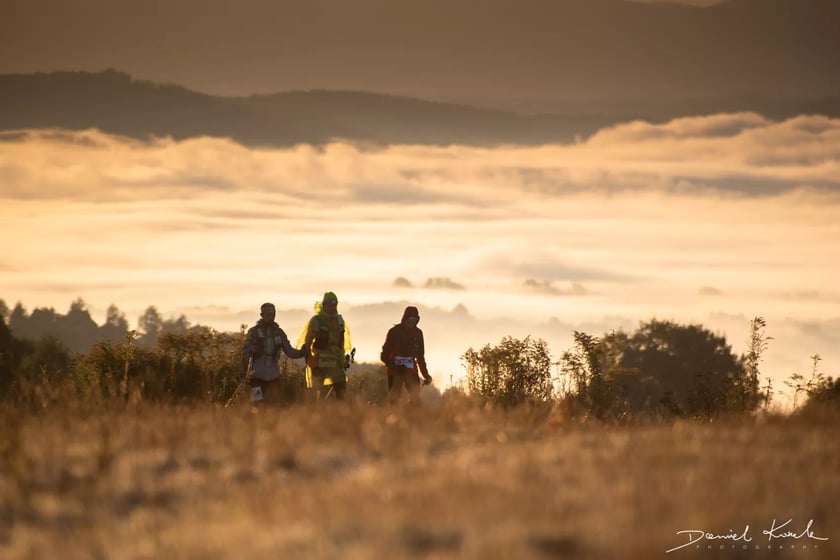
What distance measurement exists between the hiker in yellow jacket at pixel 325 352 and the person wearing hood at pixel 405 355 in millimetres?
888

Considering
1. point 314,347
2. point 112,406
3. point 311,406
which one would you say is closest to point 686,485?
point 311,406

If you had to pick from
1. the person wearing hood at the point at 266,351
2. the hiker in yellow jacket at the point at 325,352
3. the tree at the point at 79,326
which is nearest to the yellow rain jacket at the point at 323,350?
the hiker in yellow jacket at the point at 325,352

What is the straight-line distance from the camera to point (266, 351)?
15.8m

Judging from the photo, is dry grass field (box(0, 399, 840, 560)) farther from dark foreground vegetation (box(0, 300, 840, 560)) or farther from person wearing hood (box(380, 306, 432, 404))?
person wearing hood (box(380, 306, 432, 404))

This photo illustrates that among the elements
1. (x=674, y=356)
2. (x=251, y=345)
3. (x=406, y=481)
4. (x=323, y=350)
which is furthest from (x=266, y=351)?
(x=674, y=356)

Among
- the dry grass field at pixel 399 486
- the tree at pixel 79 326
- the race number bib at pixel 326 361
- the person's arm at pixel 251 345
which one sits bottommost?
the dry grass field at pixel 399 486

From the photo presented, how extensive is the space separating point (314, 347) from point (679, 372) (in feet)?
172

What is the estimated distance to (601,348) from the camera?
1806cm

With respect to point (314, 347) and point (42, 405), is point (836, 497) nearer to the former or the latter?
point (42, 405)

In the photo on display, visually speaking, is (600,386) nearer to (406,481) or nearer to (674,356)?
(406,481)

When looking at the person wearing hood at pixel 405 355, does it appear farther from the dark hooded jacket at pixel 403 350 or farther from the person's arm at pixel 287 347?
the person's arm at pixel 287 347

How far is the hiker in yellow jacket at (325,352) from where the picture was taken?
1653 centimetres

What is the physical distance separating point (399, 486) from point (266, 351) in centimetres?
745

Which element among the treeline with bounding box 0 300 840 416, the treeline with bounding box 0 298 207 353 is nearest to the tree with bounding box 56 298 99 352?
the treeline with bounding box 0 298 207 353
